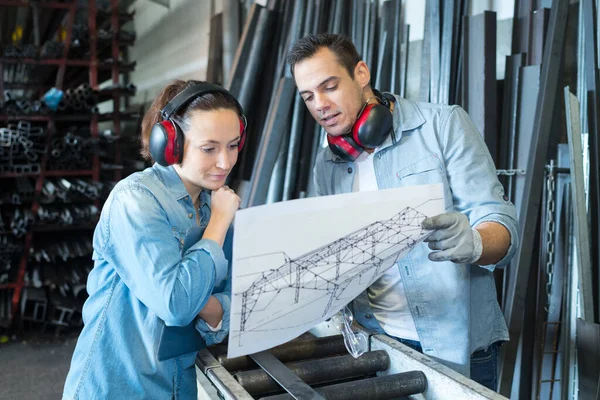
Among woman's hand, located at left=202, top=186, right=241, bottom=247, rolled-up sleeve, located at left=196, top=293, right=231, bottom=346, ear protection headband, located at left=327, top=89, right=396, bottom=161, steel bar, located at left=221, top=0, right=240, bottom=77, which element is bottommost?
rolled-up sleeve, located at left=196, top=293, right=231, bottom=346

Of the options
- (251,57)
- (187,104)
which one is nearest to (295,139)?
(251,57)

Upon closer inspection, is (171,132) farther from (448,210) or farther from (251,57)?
(251,57)

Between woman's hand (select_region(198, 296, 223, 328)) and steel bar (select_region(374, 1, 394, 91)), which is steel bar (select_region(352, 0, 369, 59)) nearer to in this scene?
steel bar (select_region(374, 1, 394, 91))

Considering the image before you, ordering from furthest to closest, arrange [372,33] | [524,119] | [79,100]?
[79,100] < [372,33] < [524,119]

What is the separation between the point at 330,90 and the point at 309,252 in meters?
0.66

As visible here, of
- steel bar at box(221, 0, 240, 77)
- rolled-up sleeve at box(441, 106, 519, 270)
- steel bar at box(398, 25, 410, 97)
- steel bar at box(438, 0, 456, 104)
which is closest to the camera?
rolled-up sleeve at box(441, 106, 519, 270)

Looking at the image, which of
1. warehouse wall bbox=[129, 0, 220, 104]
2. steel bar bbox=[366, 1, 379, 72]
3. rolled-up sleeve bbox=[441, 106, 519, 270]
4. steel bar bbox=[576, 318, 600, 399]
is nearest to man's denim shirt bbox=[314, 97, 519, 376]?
rolled-up sleeve bbox=[441, 106, 519, 270]

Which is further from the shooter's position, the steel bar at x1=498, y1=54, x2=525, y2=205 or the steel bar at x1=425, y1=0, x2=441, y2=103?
the steel bar at x1=425, y1=0, x2=441, y2=103

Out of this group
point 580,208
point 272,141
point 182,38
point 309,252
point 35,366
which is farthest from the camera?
point 182,38

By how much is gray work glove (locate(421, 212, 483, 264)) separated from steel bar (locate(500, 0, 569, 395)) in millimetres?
993

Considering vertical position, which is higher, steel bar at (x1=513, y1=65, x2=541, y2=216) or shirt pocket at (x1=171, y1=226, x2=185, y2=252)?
steel bar at (x1=513, y1=65, x2=541, y2=216)

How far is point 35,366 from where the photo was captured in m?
3.79

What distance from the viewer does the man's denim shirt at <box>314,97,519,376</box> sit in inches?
56.4

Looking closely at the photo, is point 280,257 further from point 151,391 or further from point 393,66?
point 393,66
